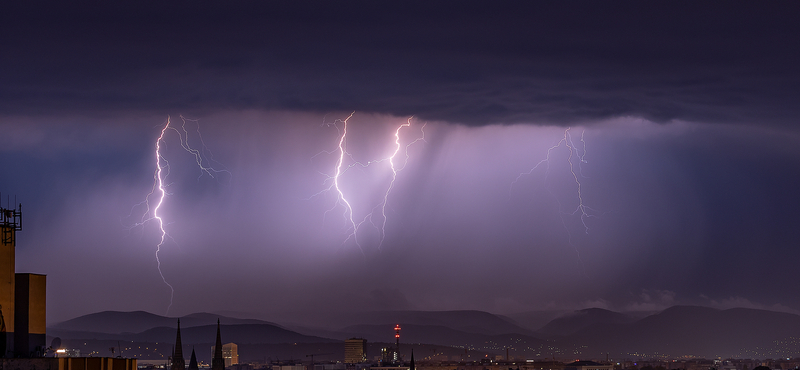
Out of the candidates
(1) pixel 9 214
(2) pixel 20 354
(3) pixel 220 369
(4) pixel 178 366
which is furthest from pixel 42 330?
(3) pixel 220 369

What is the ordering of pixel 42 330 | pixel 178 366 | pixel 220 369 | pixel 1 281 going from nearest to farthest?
1. pixel 1 281
2. pixel 42 330
3. pixel 178 366
4. pixel 220 369

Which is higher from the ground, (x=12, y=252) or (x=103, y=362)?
(x=12, y=252)

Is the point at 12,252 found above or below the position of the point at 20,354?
above

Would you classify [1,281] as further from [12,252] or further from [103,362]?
[103,362]

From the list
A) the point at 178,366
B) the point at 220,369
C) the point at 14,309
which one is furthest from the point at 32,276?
the point at 220,369

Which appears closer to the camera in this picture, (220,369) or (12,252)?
(12,252)

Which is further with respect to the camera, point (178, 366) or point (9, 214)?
point (178, 366)

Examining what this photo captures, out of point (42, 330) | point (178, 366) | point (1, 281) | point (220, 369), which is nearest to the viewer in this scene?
point (1, 281)

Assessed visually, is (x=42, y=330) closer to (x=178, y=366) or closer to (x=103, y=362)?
(x=103, y=362)

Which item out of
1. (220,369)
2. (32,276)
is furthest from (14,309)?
(220,369)
